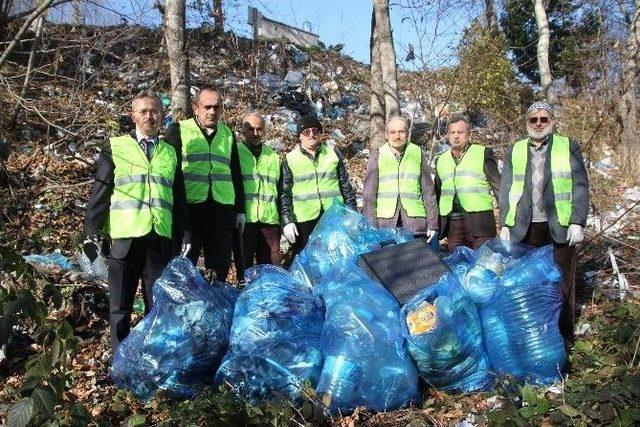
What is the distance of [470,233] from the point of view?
430cm

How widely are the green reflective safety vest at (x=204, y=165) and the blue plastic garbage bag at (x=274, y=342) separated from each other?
1044 millimetres

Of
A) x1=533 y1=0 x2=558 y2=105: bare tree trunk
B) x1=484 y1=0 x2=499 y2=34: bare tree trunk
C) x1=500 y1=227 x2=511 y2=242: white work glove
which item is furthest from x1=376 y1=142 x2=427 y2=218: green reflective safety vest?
x1=484 y1=0 x2=499 y2=34: bare tree trunk

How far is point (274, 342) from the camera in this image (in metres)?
2.88

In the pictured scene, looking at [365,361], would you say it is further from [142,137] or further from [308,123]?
[308,123]

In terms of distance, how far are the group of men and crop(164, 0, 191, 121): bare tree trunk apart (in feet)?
8.06

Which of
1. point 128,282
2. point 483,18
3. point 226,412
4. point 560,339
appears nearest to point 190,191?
point 128,282

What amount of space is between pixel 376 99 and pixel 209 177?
Answer: 446 cm

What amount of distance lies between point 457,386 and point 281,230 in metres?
2.10

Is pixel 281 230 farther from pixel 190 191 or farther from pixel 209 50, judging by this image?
pixel 209 50

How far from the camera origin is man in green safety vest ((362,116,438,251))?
420 cm

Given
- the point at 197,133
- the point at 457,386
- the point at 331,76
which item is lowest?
the point at 457,386

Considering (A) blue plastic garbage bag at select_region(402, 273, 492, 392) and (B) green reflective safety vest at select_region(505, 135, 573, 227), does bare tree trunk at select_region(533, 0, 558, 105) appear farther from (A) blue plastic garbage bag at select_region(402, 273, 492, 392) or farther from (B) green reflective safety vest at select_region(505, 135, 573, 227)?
(A) blue plastic garbage bag at select_region(402, 273, 492, 392)

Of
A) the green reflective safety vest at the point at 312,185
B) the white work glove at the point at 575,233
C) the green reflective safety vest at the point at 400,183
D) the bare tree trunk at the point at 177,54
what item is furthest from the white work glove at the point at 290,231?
the bare tree trunk at the point at 177,54

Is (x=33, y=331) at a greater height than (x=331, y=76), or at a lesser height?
lesser
